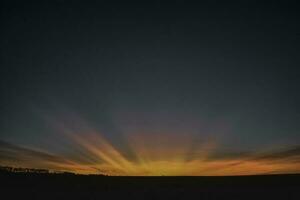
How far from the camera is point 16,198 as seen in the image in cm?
2216

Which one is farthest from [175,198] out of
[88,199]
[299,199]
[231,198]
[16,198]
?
[16,198]

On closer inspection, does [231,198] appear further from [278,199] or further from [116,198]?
[116,198]

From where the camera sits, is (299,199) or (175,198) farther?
(175,198)

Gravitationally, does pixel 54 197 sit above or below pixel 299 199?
above

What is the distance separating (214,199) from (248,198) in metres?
2.21

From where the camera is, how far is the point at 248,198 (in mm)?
23031

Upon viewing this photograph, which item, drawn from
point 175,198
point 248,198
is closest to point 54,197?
point 175,198

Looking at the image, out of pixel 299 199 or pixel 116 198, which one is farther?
pixel 116 198

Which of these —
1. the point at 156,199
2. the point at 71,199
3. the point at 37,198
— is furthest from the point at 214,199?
the point at 37,198

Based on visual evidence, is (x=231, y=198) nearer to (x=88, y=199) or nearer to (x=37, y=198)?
(x=88, y=199)

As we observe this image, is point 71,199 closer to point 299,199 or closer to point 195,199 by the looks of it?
point 195,199

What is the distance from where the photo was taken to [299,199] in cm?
2122

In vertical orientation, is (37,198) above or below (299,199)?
above

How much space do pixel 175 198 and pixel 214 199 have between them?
208 centimetres
